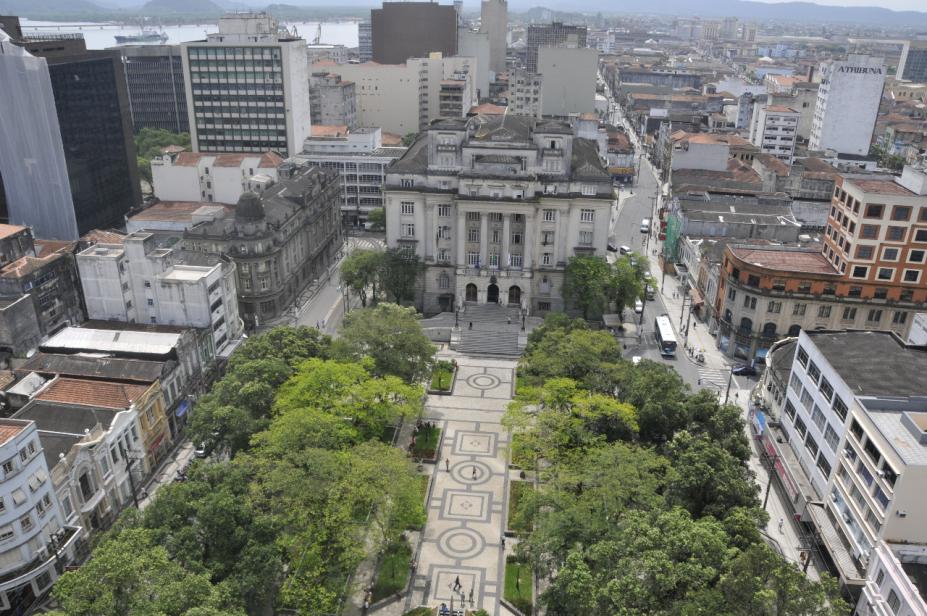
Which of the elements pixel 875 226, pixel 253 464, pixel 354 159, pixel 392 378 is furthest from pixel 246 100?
pixel 875 226

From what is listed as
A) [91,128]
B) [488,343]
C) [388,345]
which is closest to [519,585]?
[388,345]

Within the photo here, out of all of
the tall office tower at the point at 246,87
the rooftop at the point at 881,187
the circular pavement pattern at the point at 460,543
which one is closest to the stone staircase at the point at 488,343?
the circular pavement pattern at the point at 460,543

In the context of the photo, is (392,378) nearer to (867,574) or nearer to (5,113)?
(867,574)

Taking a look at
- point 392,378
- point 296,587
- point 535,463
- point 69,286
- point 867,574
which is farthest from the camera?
point 69,286

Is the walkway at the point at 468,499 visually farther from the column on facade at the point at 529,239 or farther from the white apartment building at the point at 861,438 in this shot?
the white apartment building at the point at 861,438

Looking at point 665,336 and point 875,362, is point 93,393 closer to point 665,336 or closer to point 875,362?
point 665,336

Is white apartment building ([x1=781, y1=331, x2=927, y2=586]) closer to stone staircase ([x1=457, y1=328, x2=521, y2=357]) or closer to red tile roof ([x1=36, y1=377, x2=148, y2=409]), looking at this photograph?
stone staircase ([x1=457, y1=328, x2=521, y2=357])
